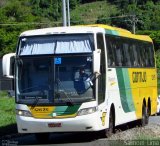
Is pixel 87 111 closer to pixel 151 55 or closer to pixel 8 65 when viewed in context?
pixel 8 65

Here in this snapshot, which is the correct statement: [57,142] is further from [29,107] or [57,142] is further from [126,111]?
[126,111]

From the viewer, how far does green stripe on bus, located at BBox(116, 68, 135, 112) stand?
901 inches

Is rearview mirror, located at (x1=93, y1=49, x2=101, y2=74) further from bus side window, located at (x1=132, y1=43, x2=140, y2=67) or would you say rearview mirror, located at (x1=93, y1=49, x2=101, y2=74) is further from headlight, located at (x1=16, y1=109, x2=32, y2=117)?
bus side window, located at (x1=132, y1=43, x2=140, y2=67)

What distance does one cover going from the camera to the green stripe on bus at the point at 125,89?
75.0 feet

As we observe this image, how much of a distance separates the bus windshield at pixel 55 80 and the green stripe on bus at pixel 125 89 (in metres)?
2.85

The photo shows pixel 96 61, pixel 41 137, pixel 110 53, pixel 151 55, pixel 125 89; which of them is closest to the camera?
pixel 96 61

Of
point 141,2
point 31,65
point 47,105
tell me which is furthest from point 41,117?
point 141,2

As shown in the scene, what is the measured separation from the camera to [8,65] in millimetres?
19719

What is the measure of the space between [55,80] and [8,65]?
1460 millimetres

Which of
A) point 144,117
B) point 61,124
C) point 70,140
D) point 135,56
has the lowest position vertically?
point 144,117

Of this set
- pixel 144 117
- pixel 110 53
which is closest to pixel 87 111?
pixel 110 53

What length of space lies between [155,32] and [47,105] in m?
90.7

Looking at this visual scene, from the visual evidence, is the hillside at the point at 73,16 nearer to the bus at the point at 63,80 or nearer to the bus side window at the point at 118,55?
the bus side window at the point at 118,55

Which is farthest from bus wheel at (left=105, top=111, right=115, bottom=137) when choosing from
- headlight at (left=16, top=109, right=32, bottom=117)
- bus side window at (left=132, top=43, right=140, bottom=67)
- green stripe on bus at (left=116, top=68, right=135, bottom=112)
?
bus side window at (left=132, top=43, right=140, bottom=67)
